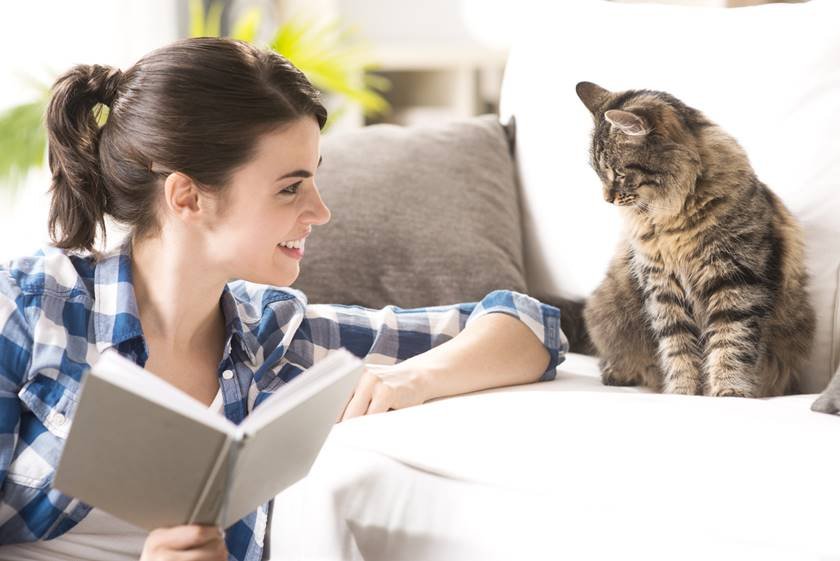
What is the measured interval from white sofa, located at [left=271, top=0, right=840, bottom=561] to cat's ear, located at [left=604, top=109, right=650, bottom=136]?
0.22m

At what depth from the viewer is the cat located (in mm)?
1339

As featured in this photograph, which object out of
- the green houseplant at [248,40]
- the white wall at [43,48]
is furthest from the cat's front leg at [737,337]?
the white wall at [43,48]

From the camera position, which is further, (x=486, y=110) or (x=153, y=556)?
(x=486, y=110)

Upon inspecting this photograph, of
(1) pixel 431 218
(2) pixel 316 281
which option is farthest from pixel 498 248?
(2) pixel 316 281

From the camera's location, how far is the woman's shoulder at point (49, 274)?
119cm

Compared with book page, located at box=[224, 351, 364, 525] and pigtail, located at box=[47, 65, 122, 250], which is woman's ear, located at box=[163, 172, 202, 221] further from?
book page, located at box=[224, 351, 364, 525]

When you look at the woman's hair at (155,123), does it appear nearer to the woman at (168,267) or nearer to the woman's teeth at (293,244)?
the woman at (168,267)

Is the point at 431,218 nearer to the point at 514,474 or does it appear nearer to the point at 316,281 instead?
the point at 316,281

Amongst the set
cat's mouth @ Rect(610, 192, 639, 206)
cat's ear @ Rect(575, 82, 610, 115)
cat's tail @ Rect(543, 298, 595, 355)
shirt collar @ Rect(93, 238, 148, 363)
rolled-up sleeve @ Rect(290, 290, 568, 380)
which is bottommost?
cat's tail @ Rect(543, 298, 595, 355)

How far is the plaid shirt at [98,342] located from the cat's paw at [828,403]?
1.32 feet

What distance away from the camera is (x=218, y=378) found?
135 centimetres

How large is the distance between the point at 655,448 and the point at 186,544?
0.48m

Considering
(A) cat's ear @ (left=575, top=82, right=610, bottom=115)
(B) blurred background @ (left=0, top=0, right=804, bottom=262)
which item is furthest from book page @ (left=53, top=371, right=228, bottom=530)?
(B) blurred background @ (left=0, top=0, right=804, bottom=262)

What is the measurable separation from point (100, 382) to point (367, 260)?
3.23 feet
